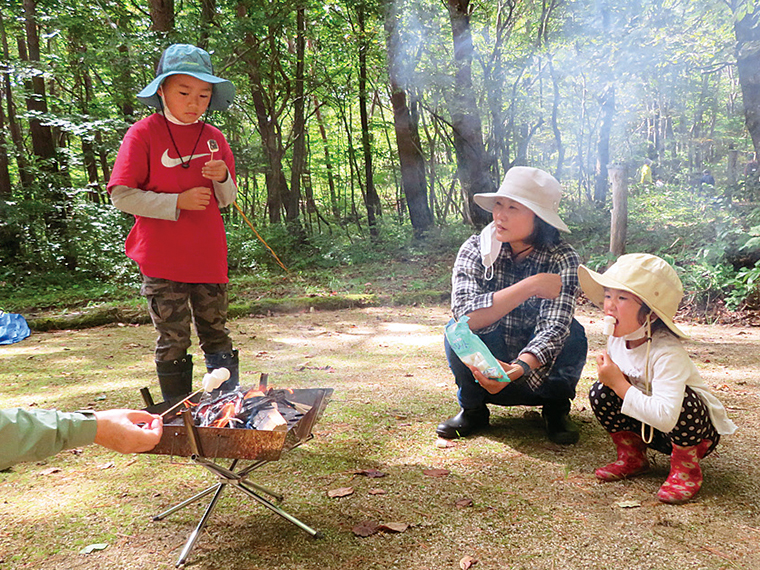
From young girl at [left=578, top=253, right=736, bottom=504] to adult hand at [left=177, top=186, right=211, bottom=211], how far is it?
1747 millimetres

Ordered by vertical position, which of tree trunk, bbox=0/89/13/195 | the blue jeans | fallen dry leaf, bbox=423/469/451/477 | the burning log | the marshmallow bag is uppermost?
tree trunk, bbox=0/89/13/195

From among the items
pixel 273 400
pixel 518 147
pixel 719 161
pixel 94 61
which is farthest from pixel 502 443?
pixel 719 161

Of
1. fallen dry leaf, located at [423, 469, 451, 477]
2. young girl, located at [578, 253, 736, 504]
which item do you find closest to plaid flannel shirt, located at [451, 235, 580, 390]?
young girl, located at [578, 253, 736, 504]

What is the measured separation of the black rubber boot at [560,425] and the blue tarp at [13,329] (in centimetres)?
535

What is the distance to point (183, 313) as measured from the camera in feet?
8.24

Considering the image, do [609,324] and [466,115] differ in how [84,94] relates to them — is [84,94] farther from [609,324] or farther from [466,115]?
[609,324]

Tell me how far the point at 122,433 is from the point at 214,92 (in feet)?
5.92

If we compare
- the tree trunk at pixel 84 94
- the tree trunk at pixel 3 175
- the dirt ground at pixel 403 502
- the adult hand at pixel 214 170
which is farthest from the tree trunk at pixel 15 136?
the adult hand at pixel 214 170

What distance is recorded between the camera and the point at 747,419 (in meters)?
2.82

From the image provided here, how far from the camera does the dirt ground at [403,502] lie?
1710 mm

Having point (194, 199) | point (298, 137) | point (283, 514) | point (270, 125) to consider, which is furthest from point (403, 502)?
point (298, 137)

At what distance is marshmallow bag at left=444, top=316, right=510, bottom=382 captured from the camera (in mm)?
2182

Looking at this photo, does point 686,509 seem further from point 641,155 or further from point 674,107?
point 674,107

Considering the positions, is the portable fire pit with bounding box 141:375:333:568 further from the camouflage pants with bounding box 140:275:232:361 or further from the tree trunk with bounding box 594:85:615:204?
the tree trunk with bounding box 594:85:615:204
